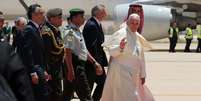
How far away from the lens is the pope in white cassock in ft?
18.5

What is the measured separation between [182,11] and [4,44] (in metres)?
22.5

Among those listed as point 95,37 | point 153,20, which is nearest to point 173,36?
point 153,20

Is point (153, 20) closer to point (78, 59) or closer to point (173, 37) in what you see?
point (173, 37)

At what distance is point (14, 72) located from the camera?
2090 mm

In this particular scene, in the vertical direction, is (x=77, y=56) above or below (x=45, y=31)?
below

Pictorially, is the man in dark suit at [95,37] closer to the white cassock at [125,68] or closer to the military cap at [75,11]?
the military cap at [75,11]

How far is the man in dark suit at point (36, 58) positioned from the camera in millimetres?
5238

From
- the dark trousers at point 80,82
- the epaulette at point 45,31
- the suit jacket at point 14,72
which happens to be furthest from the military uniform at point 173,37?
the suit jacket at point 14,72

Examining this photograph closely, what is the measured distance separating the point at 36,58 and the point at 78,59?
1249 mm

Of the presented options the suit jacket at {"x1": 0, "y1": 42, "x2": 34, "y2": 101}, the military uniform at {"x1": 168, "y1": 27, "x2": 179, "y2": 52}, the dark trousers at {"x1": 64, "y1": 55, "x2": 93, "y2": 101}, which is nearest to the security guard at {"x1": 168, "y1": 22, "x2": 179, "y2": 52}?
the military uniform at {"x1": 168, "y1": 27, "x2": 179, "y2": 52}

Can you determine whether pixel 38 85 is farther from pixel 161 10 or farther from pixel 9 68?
pixel 161 10

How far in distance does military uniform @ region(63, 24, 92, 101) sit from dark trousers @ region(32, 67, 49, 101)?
1.15 meters

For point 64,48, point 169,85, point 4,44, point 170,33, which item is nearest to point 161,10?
point 170,33

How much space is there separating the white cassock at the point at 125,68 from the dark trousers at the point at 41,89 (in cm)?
72
